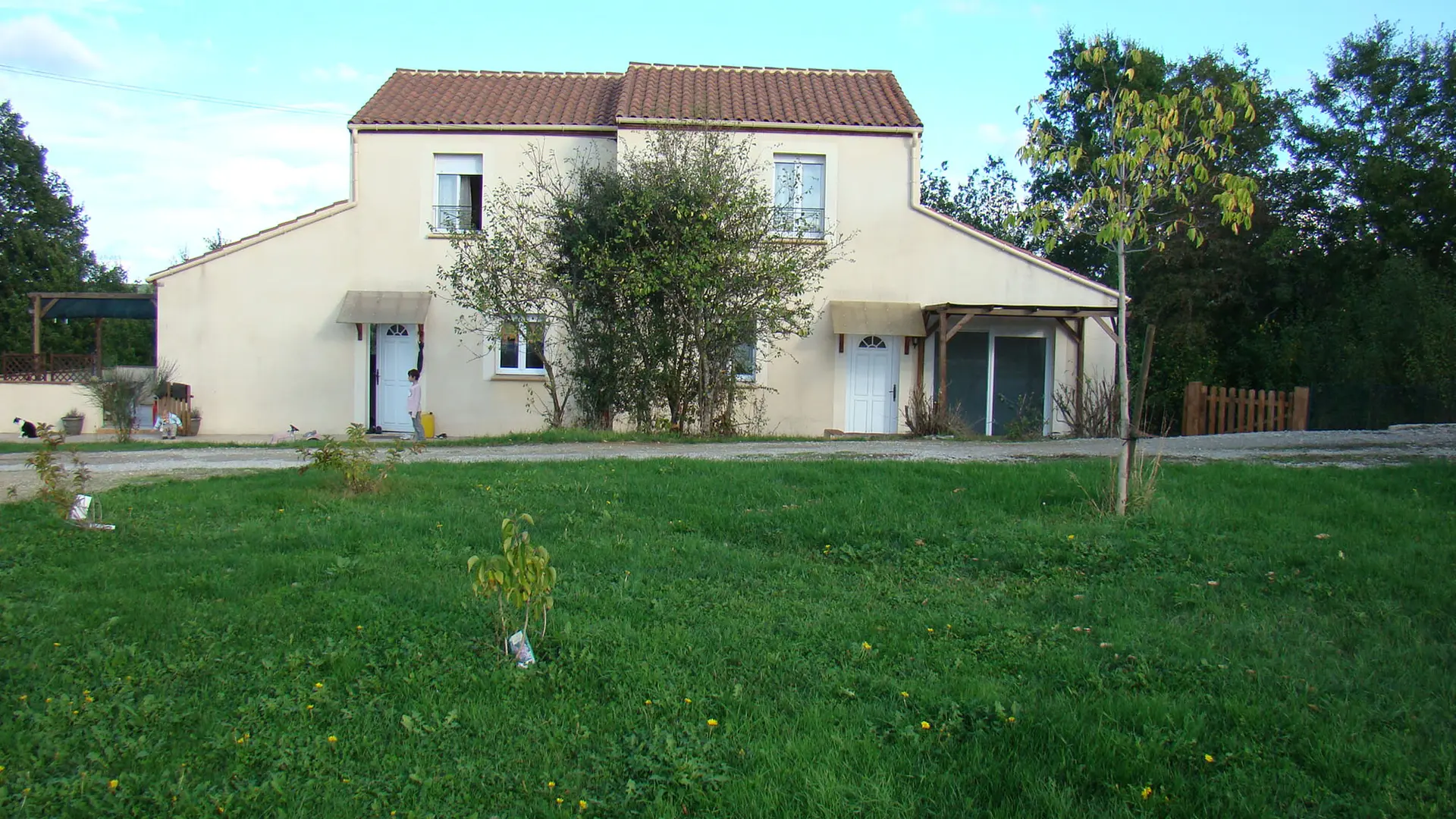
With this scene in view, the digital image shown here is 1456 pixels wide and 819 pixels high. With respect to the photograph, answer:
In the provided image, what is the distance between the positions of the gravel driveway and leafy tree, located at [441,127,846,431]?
1992 millimetres

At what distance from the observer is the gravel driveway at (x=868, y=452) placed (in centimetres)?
1055

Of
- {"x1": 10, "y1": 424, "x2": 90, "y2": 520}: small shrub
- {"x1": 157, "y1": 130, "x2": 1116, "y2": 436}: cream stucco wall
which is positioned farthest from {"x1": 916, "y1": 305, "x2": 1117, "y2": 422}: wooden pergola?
{"x1": 10, "y1": 424, "x2": 90, "y2": 520}: small shrub

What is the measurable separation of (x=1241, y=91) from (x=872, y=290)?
1113cm

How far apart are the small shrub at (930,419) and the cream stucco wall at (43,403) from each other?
1577cm

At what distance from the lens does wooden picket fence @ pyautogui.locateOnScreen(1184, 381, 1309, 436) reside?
633 inches

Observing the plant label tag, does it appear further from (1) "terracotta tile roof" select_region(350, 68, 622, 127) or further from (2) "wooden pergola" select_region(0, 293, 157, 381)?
(2) "wooden pergola" select_region(0, 293, 157, 381)

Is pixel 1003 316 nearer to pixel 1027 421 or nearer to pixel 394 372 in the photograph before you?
pixel 1027 421

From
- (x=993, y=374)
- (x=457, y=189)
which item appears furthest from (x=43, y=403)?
(x=993, y=374)

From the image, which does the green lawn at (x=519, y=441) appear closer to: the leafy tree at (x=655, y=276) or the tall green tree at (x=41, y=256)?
the leafy tree at (x=655, y=276)

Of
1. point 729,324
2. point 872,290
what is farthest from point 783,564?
point 872,290

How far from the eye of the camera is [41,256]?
38375 mm

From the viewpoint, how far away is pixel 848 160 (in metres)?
17.9

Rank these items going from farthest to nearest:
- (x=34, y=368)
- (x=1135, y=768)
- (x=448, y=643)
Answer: (x=34, y=368) < (x=448, y=643) < (x=1135, y=768)

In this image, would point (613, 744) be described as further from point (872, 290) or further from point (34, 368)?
point (34, 368)
